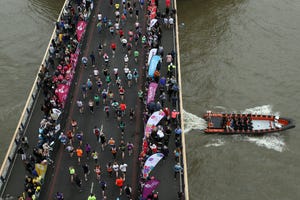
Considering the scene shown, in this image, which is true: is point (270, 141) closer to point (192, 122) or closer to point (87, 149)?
point (192, 122)

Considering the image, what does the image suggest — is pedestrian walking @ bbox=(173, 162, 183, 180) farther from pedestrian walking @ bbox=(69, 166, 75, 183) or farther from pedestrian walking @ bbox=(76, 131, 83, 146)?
pedestrian walking @ bbox=(76, 131, 83, 146)

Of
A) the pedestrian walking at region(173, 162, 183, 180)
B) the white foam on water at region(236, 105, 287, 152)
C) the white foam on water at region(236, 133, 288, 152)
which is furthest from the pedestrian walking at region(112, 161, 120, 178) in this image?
the white foam on water at region(236, 105, 287, 152)

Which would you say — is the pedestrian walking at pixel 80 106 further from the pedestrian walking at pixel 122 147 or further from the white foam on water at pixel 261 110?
the white foam on water at pixel 261 110

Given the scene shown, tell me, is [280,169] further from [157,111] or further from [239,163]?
[157,111]

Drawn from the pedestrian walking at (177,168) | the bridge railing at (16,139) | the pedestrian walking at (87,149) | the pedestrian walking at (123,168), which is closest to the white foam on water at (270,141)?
the pedestrian walking at (177,168)

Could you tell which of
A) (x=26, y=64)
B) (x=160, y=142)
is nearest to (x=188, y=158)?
(x=160, y=142)

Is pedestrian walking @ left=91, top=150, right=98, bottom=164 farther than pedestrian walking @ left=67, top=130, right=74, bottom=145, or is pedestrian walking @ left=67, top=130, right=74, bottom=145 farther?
pedestrian walking @ left=67, top=130, right=74, bottom=145
